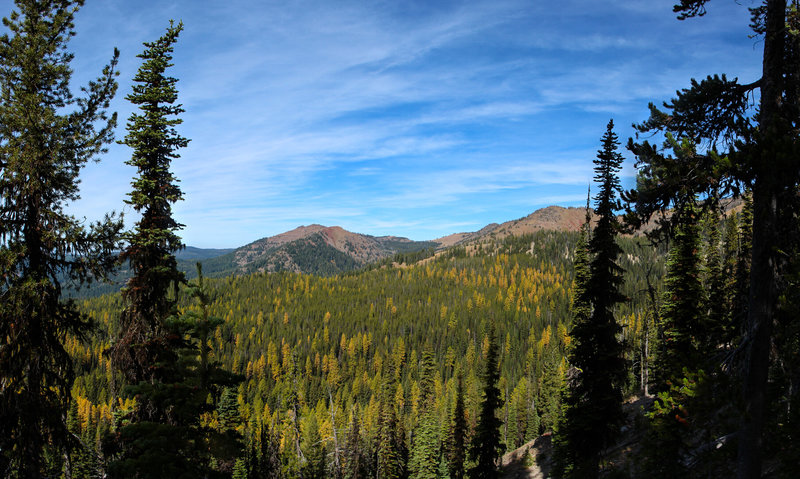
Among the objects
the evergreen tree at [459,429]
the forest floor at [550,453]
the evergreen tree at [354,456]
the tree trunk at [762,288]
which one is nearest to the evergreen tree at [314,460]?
the evergreen tree at [354,456]

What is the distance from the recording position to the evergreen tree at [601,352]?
17172mm

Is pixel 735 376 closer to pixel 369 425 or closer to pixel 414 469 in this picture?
pixel 414 469

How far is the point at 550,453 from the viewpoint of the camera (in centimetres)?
4175

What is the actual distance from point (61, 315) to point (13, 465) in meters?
3.58

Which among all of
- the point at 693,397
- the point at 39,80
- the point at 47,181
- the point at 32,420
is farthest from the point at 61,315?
the point at 693,397

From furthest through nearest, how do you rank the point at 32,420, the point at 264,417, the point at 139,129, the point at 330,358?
the point at 330,358 < the point at 264,417 < the point at 139,129 < the point at 32,420

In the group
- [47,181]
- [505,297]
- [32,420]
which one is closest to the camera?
[32,420]

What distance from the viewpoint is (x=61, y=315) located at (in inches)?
403

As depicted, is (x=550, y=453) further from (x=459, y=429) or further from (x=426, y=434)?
(x=426, y=434)

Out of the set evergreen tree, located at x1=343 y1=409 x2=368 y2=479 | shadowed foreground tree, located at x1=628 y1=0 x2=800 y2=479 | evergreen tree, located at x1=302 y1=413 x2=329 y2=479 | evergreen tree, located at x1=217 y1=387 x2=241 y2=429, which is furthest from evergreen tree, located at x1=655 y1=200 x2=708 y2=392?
evergreen tree, located at x1=217 y1=387 x2=241 y2=429

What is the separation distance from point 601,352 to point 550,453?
102 ft

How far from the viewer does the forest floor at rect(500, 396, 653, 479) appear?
2712cm

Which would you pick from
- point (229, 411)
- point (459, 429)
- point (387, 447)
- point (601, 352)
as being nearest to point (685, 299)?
point (601, 352)

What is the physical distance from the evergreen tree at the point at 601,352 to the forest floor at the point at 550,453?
337 inches
